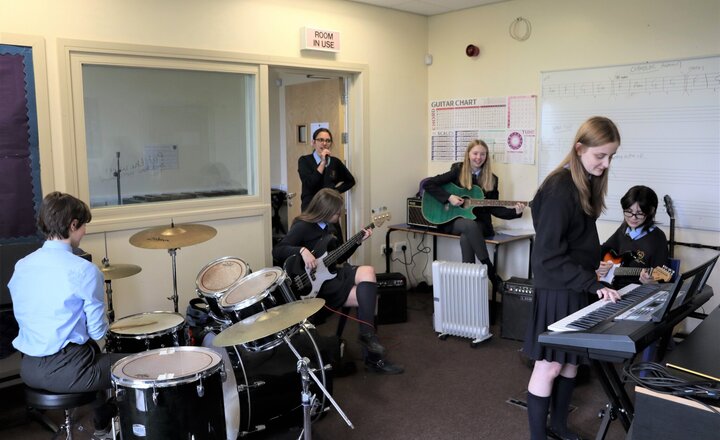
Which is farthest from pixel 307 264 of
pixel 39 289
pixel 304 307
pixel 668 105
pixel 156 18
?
pixel 668 105

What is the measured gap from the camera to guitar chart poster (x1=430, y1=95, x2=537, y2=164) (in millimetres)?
4910

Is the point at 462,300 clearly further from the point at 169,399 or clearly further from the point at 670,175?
the point at 169,399

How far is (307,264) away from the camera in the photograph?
140 inches

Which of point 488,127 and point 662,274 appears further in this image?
point 488,127

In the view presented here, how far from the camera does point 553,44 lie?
4.68m

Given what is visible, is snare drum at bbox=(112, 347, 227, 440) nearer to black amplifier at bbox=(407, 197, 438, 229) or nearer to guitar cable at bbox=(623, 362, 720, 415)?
guitar cable at bbox=(623, 362, 720, 415)

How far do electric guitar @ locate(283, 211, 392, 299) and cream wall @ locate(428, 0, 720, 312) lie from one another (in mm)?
1974

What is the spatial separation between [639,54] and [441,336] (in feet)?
7.98

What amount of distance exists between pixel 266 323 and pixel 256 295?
14.5 inches

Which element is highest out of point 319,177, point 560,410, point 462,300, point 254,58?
point 254,58

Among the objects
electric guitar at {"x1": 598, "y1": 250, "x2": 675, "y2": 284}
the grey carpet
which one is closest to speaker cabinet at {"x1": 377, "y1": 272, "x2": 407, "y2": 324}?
the grey carpet

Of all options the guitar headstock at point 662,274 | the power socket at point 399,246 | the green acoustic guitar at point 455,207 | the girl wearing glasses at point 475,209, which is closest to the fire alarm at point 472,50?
the girl wearing glasses at point 475,209

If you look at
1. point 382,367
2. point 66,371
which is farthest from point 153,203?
point 382,367

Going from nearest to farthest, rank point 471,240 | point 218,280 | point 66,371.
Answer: point 66,371 < point 218,280 < point 471,240
